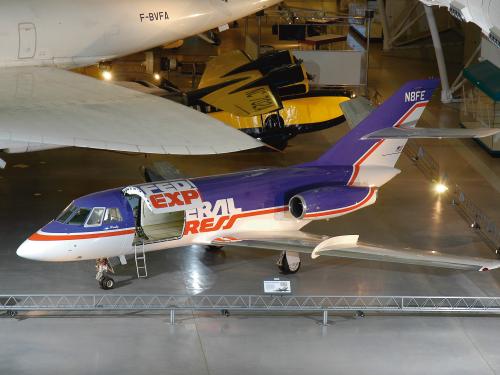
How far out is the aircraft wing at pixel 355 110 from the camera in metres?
21.7

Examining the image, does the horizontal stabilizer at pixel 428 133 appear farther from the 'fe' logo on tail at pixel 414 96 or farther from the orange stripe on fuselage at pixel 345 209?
the orange stripe on fuselage at pixel 345 209

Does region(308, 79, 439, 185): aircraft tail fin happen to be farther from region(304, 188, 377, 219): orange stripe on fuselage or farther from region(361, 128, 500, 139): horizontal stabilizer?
region(304, 188, 377, 219): orange stripe on fuselage

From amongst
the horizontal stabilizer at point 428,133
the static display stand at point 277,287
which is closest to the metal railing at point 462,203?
the horizontal stabilizer at point 428,133

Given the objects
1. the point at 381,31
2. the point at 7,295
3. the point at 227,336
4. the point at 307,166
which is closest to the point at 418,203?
the point at 307,166

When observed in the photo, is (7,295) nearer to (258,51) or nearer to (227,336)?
(227,336)

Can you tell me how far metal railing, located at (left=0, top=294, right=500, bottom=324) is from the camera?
55.6 feet

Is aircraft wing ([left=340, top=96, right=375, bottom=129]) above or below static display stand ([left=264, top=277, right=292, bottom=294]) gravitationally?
above

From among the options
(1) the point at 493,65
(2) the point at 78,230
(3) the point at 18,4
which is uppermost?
(3) the point at 18,4

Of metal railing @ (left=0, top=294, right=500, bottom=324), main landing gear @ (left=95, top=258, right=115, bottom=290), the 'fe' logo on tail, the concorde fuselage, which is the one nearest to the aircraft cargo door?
the concorde fuselage

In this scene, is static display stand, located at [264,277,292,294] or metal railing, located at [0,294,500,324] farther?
static display stand, located at [264,277,292,294]

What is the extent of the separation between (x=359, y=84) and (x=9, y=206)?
1215cm

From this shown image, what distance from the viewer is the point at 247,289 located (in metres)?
18.1

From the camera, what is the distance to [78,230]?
1722 cm

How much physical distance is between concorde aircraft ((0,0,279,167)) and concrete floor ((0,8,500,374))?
2178 millimetres
